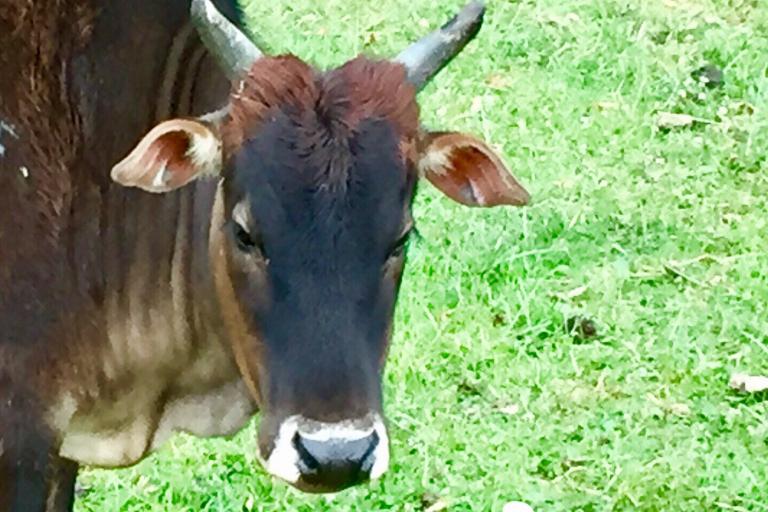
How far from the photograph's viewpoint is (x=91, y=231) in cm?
417

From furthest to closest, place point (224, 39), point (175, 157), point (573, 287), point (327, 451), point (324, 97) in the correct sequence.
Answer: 1. point (573, 287)
2. point (224, 39)
3. point (175, 157)
4. point (324, 97)
5. point (327, 451)

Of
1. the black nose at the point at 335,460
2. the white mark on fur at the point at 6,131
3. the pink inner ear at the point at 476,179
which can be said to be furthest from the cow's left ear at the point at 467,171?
the white mark on fur at the point at 6,131

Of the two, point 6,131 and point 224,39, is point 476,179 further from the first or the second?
point 6,131

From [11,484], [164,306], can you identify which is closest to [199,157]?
[164,306]

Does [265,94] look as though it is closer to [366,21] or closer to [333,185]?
[333,185]

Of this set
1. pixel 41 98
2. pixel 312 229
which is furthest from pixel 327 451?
pixel 41 98

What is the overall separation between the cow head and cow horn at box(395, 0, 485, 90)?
0.11 meters

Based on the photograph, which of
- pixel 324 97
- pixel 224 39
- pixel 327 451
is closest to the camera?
pixel 327 451

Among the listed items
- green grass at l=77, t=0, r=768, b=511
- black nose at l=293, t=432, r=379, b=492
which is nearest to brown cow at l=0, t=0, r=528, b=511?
black nose at l=293, t=432, r=379, b=492

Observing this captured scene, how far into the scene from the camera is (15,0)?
13.5ft

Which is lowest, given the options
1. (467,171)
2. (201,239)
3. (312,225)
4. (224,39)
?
(201,239)

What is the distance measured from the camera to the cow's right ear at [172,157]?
3.78 metres

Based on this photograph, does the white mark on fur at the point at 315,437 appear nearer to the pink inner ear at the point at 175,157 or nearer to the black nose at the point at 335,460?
the black nose at the point at 335,460

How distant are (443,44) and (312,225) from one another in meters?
0.64
